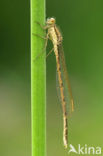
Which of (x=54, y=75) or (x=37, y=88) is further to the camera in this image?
(x=54, y=75)

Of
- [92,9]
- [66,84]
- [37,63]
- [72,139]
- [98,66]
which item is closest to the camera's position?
[37,63]

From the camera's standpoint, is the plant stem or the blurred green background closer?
the plant stem

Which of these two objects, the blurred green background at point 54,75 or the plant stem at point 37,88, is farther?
the blurred green background at point 54,75

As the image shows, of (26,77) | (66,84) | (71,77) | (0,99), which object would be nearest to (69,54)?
(71,77)

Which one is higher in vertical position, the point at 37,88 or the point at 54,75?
the point at 54,75

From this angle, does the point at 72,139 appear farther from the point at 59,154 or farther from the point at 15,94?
the point at 15,94
